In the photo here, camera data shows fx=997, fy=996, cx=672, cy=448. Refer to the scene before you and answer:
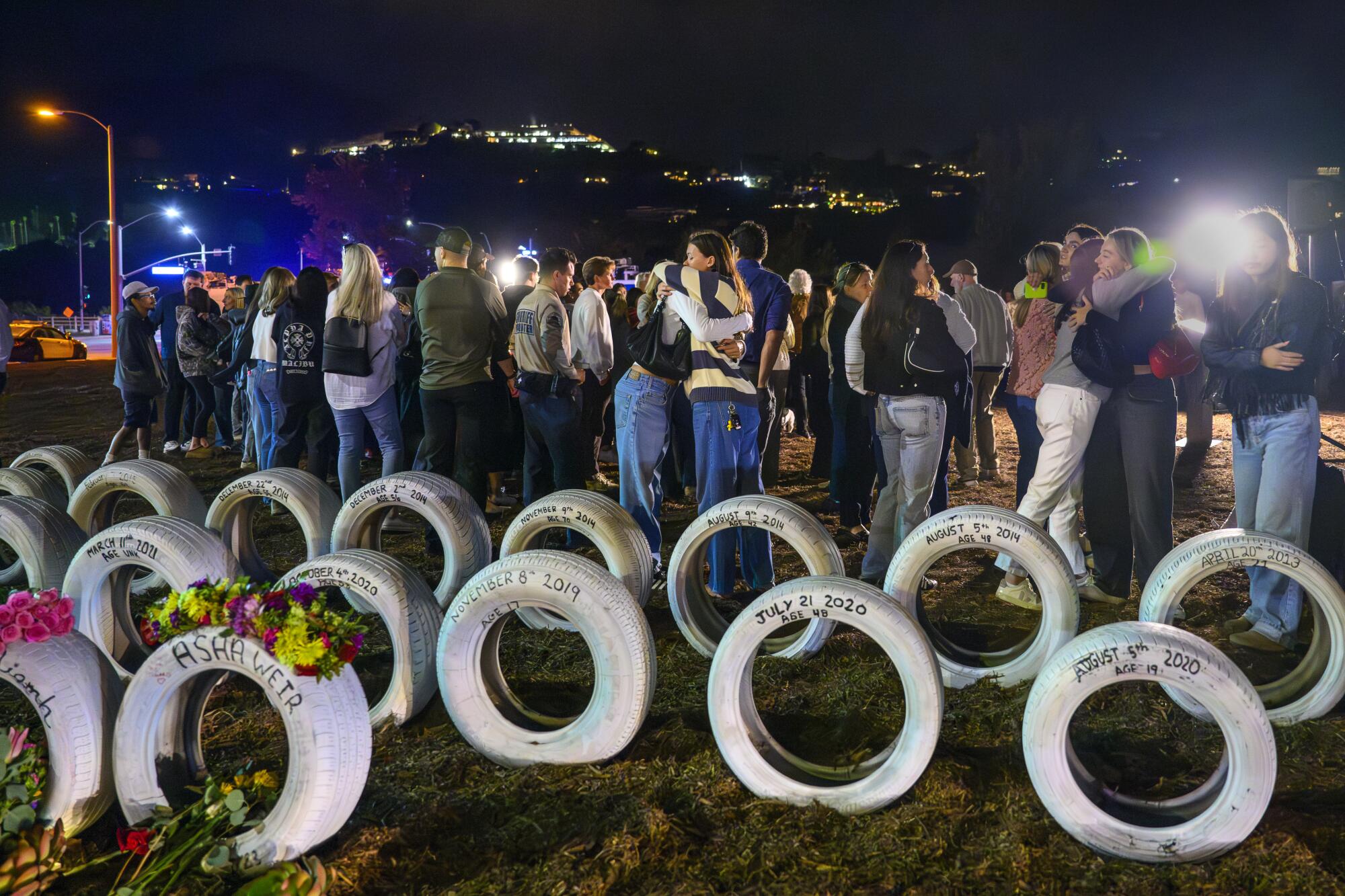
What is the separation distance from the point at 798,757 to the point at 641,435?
2488mm

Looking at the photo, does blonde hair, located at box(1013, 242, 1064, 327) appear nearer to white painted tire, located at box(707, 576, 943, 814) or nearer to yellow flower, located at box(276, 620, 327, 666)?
white painted tire, located at box(707, 576, 943, 814)

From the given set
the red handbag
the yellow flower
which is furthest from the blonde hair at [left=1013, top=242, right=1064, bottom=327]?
the yellow flower

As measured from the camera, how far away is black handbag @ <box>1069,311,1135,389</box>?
5352mm

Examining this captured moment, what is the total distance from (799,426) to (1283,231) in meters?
8.23

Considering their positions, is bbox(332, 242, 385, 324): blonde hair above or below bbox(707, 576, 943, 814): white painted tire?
above

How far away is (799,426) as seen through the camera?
42.7 feet

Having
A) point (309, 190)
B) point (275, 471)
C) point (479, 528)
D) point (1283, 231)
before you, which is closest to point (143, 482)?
point (275, 471)

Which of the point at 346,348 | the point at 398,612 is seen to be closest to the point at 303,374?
the point at 346,348

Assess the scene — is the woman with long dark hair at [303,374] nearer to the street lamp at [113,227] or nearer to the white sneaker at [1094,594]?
the white sneaker at [1094,594]

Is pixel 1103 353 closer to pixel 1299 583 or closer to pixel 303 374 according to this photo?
pixel 1299 583

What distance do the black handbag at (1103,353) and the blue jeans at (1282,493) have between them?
64cm

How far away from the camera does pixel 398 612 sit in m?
4.15

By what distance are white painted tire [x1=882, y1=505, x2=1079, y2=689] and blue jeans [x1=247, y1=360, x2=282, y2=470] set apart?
16.5 ft

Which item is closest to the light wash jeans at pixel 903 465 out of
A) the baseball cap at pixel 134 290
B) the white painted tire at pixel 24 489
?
the white painted tire at pixel 24 489
